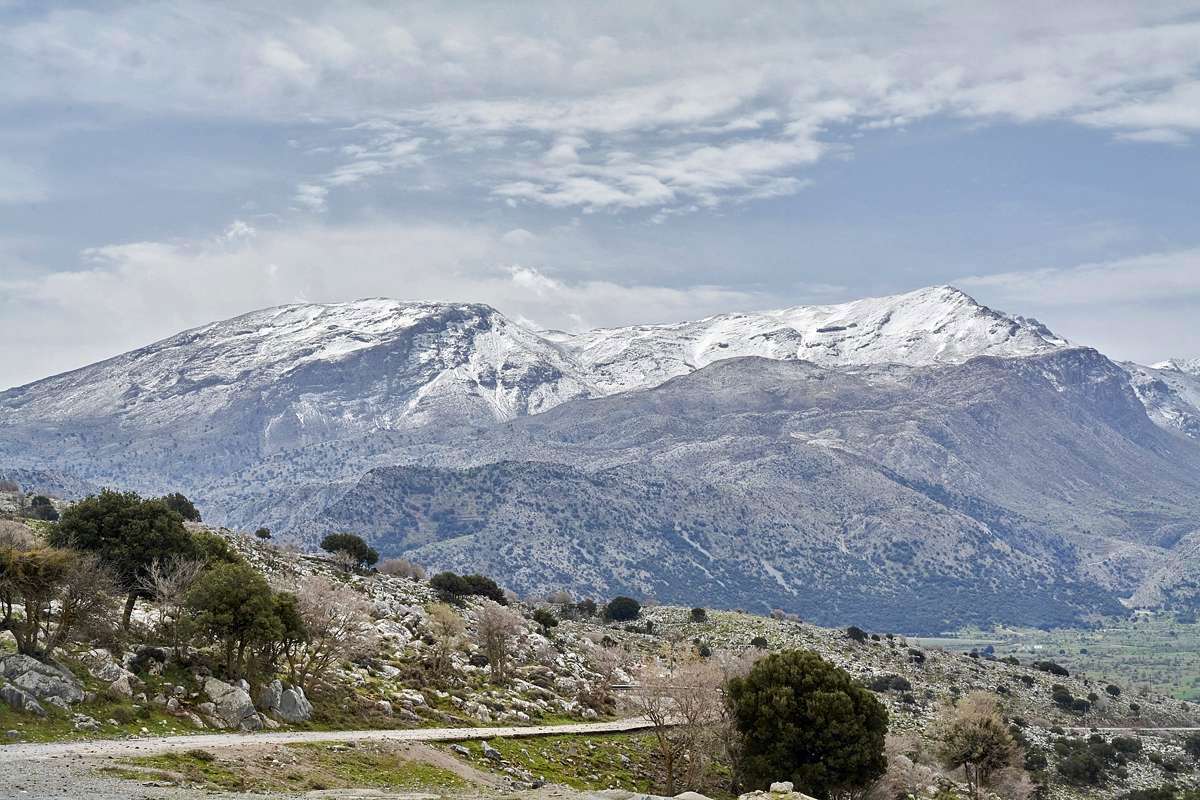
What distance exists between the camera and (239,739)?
2040 inches

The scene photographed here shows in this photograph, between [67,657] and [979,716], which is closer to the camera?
[67,657]

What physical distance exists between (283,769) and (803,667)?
31325mm

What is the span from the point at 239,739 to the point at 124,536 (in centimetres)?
2465

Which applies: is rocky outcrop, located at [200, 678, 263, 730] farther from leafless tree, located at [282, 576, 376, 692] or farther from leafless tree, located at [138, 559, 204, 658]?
leafless tree, located at [282, 576, 376, 692]

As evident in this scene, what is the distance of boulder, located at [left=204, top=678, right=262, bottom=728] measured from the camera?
56.0m

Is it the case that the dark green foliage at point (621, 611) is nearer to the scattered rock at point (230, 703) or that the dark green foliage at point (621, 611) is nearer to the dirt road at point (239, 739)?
the dirt road at point (239, 739)

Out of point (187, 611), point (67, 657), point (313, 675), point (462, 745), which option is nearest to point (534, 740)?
point (462, 745)

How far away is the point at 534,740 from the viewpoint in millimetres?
67250

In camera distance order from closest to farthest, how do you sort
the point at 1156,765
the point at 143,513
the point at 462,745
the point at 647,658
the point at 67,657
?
the point at 67,657, the point at 462,745, the point at 143,513, the point at 647,658, the point at 1156,765

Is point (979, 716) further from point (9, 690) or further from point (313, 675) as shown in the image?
point (9, 690)

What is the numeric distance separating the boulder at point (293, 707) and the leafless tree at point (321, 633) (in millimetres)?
2804

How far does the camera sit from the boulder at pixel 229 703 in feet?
184

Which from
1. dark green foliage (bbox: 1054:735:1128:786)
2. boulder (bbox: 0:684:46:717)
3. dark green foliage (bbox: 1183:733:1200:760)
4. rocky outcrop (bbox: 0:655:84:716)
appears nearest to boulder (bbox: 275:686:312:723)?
rocky outcrop (bbox: 0:655:84:716)

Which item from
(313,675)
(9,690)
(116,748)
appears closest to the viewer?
(116,748)
